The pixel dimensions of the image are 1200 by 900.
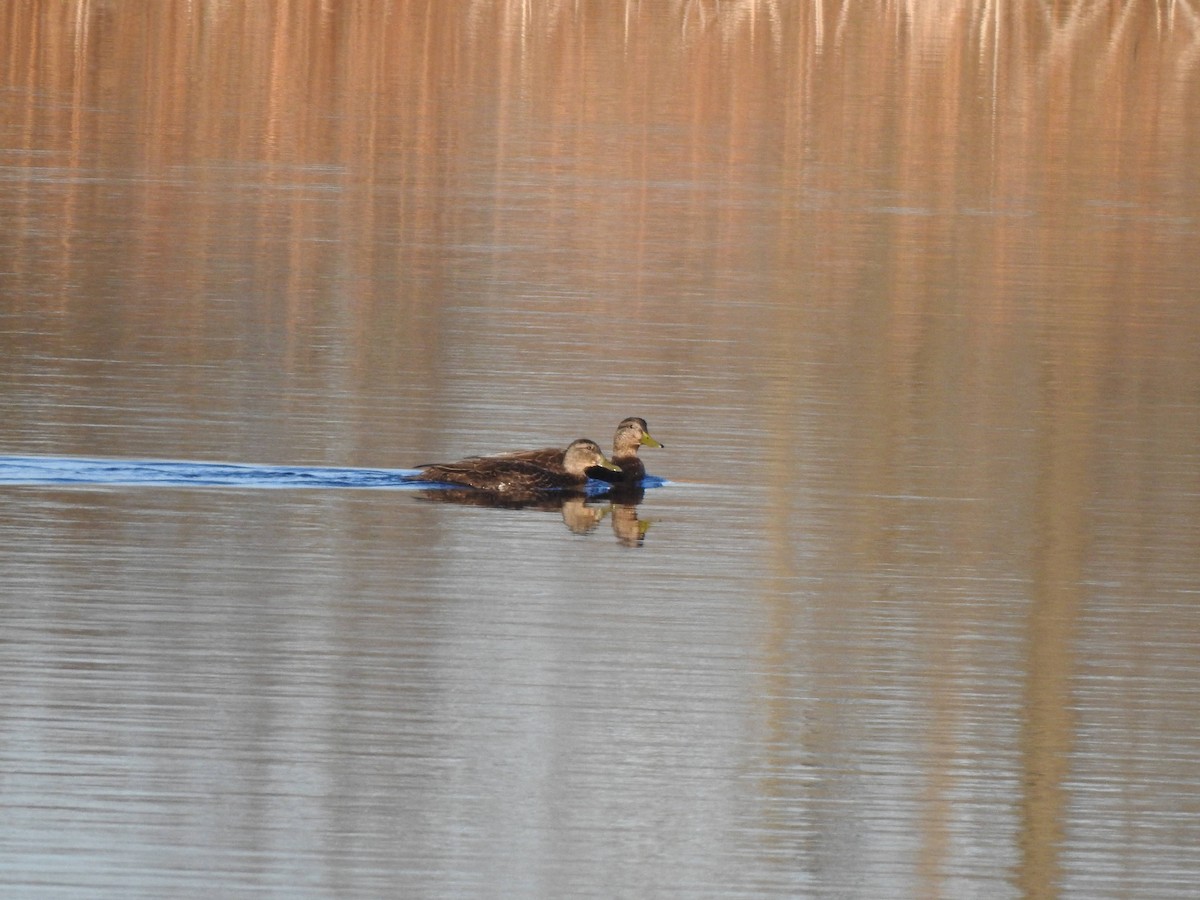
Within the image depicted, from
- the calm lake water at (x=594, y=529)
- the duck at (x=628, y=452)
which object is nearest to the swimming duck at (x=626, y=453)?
the duck at (x=628, y=452)

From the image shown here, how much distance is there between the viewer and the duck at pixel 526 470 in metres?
15.8

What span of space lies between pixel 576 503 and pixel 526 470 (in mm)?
662

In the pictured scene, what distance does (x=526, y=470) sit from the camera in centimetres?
1587

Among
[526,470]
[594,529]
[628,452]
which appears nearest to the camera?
[594,529]

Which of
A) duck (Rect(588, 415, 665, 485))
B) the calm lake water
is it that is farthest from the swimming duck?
the calm lake water

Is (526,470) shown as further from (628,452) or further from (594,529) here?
(628,452)

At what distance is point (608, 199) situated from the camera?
3244 cm

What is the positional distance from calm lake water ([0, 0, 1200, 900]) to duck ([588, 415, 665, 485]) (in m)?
0.37

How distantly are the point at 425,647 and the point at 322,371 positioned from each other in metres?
8.08

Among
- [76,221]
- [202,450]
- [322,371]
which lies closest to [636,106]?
[76,221]

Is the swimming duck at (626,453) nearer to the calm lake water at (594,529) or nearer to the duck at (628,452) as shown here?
the duck at (628,452)

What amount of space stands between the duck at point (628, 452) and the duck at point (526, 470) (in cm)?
11

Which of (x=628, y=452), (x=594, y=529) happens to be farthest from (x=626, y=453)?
(x=594, y=529)

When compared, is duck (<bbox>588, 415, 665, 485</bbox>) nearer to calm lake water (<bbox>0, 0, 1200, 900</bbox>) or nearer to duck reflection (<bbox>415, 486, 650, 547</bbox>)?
duck reflection (<bbox>415, 486, 650, 547</bbox>)
